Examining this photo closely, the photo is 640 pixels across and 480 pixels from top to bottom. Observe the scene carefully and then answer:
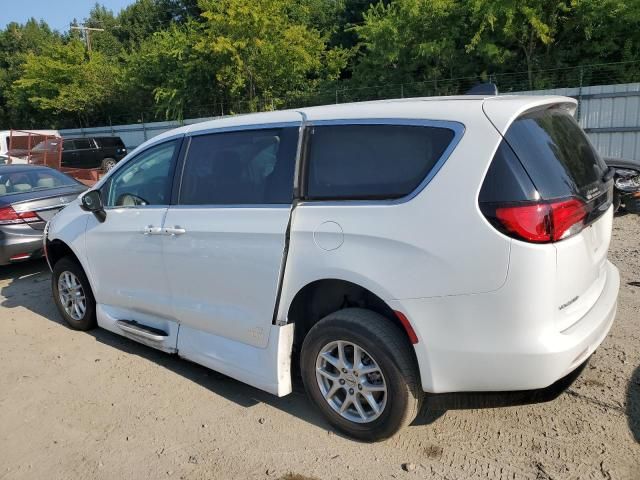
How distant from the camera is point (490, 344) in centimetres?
255

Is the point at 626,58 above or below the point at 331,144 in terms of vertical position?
above

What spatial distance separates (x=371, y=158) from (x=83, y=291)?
320 cm

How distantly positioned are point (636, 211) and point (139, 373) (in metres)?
7.21

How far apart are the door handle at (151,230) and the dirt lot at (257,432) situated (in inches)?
41.9

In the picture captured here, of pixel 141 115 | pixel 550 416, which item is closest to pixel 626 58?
pixel 550 416

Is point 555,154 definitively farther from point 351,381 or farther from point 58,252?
point 58,252

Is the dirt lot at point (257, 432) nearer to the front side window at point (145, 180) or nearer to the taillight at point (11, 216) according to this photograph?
the front side window at point (145, 180)

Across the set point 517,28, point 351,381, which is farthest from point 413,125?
point 517,28

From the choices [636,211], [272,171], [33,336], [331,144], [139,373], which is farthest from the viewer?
[636,211]

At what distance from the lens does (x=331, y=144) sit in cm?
309

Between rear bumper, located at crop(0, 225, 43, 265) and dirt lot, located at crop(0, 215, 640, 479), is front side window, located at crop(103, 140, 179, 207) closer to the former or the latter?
dirt lot, located at crop(0, 215, 640, 479)

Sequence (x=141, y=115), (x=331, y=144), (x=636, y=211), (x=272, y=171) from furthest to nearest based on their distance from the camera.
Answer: (x=141, y=115) → (x=636, y=211) → (x=272, y=171) → (x=331, y=144)

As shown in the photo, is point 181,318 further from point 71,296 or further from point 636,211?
point 636,211

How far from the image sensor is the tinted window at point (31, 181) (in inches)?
295
